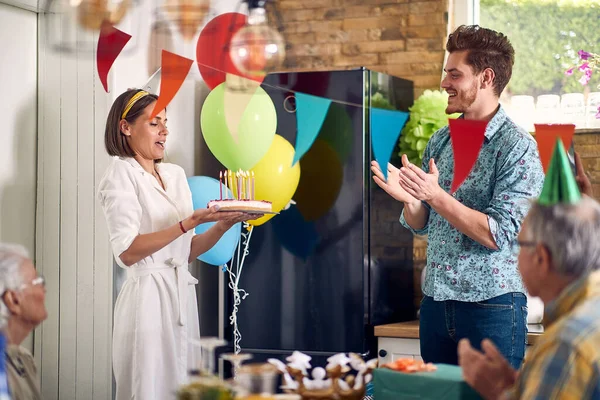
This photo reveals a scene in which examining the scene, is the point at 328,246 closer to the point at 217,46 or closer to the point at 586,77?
the point at 217,46

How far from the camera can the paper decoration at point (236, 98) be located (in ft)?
11.3

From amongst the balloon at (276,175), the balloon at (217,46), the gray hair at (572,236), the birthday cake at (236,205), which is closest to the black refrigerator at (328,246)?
the balloon at (276,175)

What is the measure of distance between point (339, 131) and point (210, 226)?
2.38ft

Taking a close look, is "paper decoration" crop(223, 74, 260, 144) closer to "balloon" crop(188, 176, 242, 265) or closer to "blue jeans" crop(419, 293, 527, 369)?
"balloon" crop(188, 176, 242, 265)

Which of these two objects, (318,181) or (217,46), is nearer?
(217,46)

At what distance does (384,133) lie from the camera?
3850mm

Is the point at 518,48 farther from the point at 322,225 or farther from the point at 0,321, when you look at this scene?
the point at 0,321

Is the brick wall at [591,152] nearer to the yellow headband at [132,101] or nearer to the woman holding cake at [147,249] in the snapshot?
the woman holding cake at [147,249]

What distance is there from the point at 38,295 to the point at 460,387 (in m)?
0.91

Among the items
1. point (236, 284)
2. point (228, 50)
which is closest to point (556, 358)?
point (228, 50)

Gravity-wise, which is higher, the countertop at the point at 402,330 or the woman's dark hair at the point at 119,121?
the woman's dark hair at the point at 119,121

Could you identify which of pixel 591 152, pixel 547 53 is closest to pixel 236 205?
pixel 591 152

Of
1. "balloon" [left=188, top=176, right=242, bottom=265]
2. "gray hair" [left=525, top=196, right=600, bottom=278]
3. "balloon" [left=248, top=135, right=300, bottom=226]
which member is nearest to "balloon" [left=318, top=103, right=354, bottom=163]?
"balloon" [left=248, top=135, right=300, bottom=226]

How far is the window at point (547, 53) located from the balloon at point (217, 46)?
1504 millimetres
